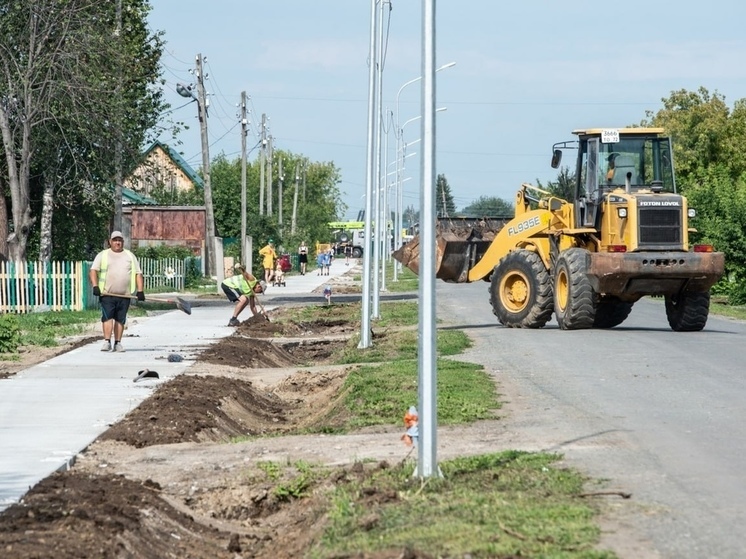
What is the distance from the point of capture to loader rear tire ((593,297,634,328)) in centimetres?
2603

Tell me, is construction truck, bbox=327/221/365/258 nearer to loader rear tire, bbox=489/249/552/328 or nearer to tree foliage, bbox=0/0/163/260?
tree foliage, bbox=0/0/163/260

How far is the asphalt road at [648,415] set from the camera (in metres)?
7.64

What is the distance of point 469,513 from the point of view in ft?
24.3

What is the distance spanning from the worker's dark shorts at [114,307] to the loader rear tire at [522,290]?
319 inches

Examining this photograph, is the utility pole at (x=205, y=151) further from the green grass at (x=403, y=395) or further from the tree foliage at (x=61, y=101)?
the green grass at (x=403, y=395)

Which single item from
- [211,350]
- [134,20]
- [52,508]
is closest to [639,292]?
[211,350]

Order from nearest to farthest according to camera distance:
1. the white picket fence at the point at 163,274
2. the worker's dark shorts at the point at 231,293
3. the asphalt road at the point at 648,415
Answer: the asphalt road at the point at 648,415 < the worker's dark shorts at the point at 231,293 < the white picket fence at the point at 163,274

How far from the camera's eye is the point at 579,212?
81.6 ft

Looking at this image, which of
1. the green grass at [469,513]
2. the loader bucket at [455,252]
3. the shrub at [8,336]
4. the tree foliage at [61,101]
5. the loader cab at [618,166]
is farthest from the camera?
the tree foliage at [61,101]

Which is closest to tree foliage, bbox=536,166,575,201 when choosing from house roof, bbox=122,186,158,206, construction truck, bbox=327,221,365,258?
house roof, bbox=122,186,158,206

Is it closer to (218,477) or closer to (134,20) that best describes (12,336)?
(218,477)

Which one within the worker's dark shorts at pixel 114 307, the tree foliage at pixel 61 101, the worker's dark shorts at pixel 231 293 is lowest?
the worker's dark shorts at pixel 231 293

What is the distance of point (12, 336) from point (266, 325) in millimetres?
8211

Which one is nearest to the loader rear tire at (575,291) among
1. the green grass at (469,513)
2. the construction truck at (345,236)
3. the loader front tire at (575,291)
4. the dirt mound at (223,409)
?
the loader front tire at (575,291)
